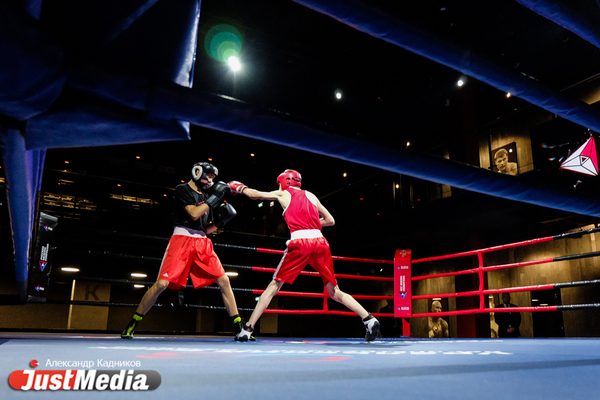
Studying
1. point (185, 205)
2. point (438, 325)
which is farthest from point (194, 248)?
point (438, 325)

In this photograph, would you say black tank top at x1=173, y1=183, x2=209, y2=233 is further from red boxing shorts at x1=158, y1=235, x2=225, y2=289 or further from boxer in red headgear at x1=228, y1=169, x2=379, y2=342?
boxer in red headgear at x1=228, y1=169, x2=379, y2=342

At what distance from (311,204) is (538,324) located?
7.68 metres

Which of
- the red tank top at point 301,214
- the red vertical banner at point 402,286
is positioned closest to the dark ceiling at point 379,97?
the red tank top at point 301,214

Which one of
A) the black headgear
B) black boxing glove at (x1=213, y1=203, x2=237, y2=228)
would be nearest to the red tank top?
black boxing glove at (x1=213, y1=203, x2=237, y2=228)

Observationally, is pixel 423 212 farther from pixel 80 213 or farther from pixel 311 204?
pixel 80 213

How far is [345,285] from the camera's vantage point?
12578 millimetres

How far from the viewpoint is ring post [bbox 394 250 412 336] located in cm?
476

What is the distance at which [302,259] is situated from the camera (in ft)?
8.79

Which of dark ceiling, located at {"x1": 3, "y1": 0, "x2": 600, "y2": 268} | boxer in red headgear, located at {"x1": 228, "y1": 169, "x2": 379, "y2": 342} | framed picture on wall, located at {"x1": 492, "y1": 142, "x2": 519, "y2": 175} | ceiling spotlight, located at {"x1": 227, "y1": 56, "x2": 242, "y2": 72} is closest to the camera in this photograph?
boxer in red headgear, located at {"x1": 228, "y1": 169, "x2": 379, "y2": 342}

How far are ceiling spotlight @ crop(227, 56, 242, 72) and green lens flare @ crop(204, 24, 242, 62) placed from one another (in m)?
0.07

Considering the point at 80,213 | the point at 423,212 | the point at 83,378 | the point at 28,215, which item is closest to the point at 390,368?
the point at 83,378

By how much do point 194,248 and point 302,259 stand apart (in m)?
0.70

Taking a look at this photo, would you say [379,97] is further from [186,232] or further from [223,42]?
[186,232]

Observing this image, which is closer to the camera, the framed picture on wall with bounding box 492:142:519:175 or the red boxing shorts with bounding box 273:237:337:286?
the red boxing shorts with bounding box 273:237:337:286
